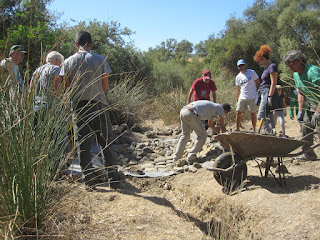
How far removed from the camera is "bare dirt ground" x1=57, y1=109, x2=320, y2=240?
2498mm

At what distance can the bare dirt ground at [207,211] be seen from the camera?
2.50 metres

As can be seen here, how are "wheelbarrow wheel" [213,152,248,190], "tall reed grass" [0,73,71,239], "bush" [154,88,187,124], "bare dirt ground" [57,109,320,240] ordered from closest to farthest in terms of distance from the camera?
"tall reed grass" [0,73,71,239] → "bare dirt ground" [57,109,320,240] → "wheelbarrow wheel" [213,152,248,190] → "bush" [154,88,187,124]

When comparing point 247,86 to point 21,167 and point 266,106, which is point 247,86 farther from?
point 21,167

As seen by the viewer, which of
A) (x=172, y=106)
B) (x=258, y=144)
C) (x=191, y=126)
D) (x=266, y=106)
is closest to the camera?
(x=258, y=144)

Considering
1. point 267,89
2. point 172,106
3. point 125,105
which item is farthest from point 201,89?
point 125,105

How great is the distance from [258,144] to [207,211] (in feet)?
3.67

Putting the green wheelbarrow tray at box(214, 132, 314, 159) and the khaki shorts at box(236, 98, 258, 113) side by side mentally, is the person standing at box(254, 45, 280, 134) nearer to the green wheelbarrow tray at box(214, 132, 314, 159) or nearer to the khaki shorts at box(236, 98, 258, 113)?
the khaki shorts at box(236, 98, 258, 113)

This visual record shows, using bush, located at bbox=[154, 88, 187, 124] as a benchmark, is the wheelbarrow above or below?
below

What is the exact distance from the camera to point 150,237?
8.34 feet

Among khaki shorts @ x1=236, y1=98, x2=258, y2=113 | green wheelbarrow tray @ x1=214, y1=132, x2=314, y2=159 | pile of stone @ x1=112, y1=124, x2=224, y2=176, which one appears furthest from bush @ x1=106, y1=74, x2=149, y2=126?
green wheelbarrow tray @ x1=214, y1=132, x2=314, y2=159

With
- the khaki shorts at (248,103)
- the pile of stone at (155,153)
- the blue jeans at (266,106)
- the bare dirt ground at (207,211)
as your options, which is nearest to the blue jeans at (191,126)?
the pile of stone at (155,153)

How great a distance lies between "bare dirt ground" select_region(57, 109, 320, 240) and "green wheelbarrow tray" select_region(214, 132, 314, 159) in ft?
1.54

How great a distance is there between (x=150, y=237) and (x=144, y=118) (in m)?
7.98

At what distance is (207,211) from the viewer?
3908 mm
